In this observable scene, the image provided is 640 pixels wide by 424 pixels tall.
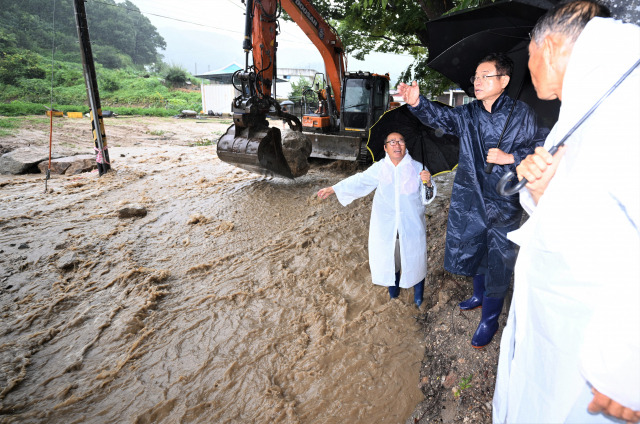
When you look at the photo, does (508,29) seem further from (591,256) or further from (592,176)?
(591,256)

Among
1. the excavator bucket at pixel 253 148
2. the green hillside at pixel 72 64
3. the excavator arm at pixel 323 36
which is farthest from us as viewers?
the green hillside at pixel 72 64

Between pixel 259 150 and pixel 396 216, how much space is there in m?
3.16

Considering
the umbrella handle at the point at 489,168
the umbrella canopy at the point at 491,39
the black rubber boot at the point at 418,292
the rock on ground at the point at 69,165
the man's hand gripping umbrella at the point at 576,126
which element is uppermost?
the umbrella canopy at the point at 491,39

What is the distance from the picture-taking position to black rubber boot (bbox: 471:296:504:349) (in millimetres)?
2326

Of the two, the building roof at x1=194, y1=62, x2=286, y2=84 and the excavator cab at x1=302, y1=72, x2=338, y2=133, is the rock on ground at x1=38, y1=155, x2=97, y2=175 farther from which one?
the building roof at x1=194, y1=62, x2=286, y2=84

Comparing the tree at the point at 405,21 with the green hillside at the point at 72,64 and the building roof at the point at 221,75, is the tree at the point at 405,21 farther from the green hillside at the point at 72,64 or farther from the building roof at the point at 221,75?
the building roof at the point at 221,75

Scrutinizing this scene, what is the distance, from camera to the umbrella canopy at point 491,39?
2160mm

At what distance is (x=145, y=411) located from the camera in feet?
7.38

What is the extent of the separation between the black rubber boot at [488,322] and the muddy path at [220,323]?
0.09 metres

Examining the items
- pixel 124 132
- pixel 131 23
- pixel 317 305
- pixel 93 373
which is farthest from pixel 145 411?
pixel 131 23

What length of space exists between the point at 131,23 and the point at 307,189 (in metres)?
51.3

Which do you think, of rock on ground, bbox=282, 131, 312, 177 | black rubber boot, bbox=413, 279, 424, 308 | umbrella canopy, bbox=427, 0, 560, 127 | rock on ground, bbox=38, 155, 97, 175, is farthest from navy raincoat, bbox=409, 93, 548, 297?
rock on ground, bbox=38, 155, 97, 175

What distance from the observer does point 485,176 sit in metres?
2.24

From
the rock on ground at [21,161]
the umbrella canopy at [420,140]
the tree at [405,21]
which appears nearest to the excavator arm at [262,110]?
the tree at [405,21]
